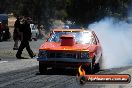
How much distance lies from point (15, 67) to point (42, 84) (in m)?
5.76

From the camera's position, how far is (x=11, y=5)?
3927 inches

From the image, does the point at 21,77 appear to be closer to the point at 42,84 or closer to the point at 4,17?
the point at 42,84

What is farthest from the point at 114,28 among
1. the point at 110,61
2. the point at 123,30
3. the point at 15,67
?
the point at 15,67

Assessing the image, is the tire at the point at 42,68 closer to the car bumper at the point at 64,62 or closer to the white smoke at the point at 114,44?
the car bumper at the point at 64,62

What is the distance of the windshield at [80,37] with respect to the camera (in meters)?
15.3

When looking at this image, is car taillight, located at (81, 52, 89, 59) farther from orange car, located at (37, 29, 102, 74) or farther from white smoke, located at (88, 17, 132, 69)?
white smoke, located at (88, 17, 132, 69)

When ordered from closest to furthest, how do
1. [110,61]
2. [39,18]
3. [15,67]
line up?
[15,67] < [110,61] < [39,18]

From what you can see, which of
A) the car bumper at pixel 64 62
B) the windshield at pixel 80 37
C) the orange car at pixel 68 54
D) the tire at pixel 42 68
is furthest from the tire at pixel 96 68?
the tire at pixel 42 68

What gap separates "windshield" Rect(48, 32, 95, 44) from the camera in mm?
15341

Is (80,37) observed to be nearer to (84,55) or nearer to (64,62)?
(84,55)

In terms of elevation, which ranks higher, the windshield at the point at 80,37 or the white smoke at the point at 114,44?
the windshield at the point at 80,37

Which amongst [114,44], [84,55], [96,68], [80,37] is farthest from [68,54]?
[114,44]

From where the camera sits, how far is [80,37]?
15.5 metres

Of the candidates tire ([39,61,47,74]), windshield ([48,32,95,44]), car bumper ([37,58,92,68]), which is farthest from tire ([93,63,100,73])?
tire ([39,61,47,74])
